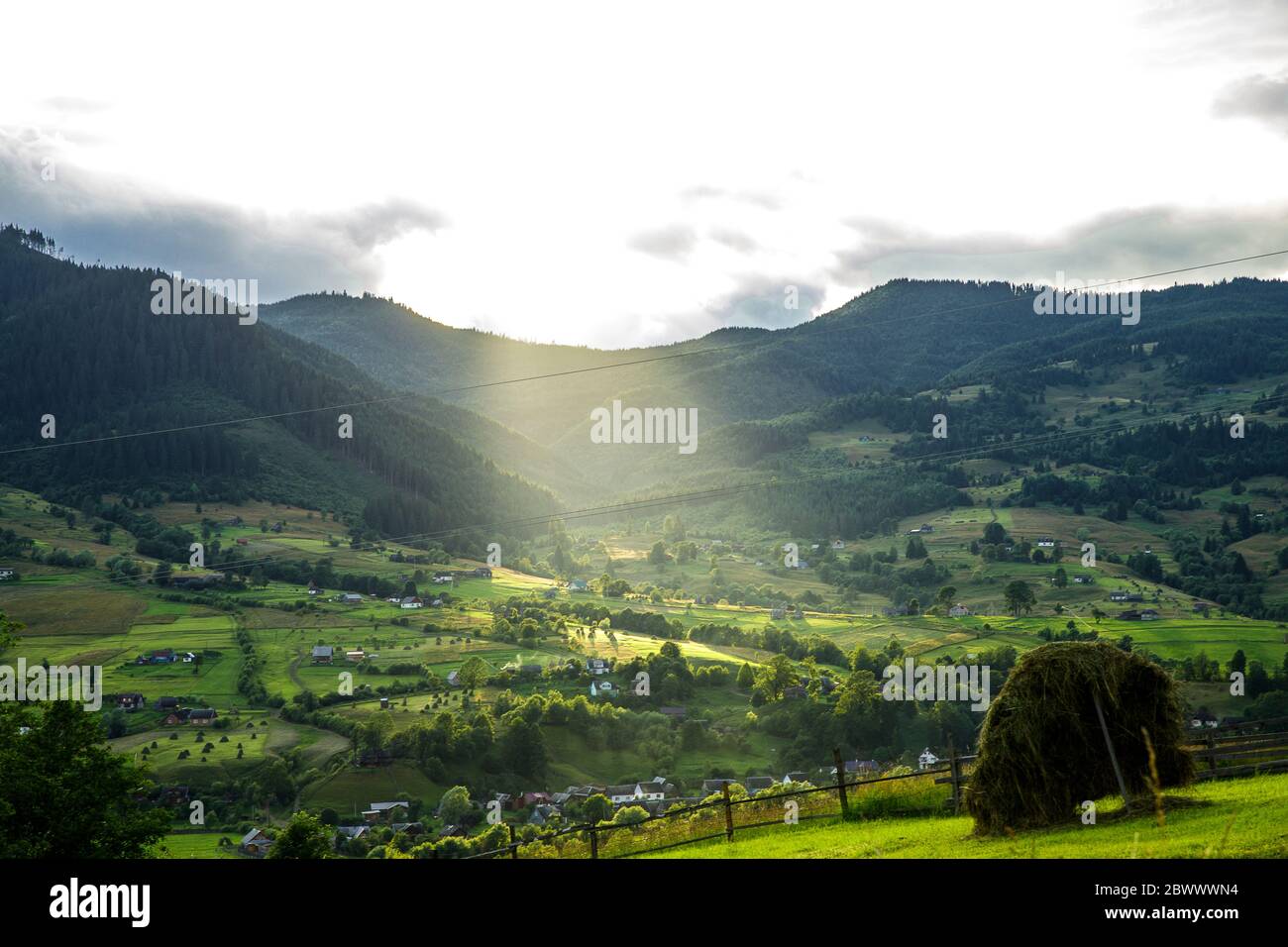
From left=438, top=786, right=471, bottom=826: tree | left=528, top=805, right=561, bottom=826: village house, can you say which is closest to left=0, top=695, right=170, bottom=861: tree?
left=528, top=805, right=561, bottom=826: village house

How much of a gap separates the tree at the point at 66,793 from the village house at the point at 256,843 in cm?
2891

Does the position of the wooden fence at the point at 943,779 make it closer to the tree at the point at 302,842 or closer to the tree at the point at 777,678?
Answer: the tree at the point at 302,842

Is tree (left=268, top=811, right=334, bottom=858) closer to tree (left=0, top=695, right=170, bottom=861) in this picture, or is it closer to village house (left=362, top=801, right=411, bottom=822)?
tree (left=0, top=695, right=170, bottom=861)

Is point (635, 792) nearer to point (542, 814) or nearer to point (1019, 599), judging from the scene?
point (542, 814)

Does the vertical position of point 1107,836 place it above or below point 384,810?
above

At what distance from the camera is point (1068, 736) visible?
60.3ft

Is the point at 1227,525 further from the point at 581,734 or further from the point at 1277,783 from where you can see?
the point at 1277,783

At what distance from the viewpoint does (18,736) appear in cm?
2998

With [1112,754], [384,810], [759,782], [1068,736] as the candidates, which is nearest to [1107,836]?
[1112,754]

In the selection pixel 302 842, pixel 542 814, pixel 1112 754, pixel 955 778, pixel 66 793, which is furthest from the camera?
pixel 542 814

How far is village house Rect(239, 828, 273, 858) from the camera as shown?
58.3m

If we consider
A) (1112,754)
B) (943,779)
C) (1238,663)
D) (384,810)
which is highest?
(1112,754)

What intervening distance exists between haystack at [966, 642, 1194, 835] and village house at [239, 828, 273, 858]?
51.5 m

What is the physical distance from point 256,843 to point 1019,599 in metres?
101
